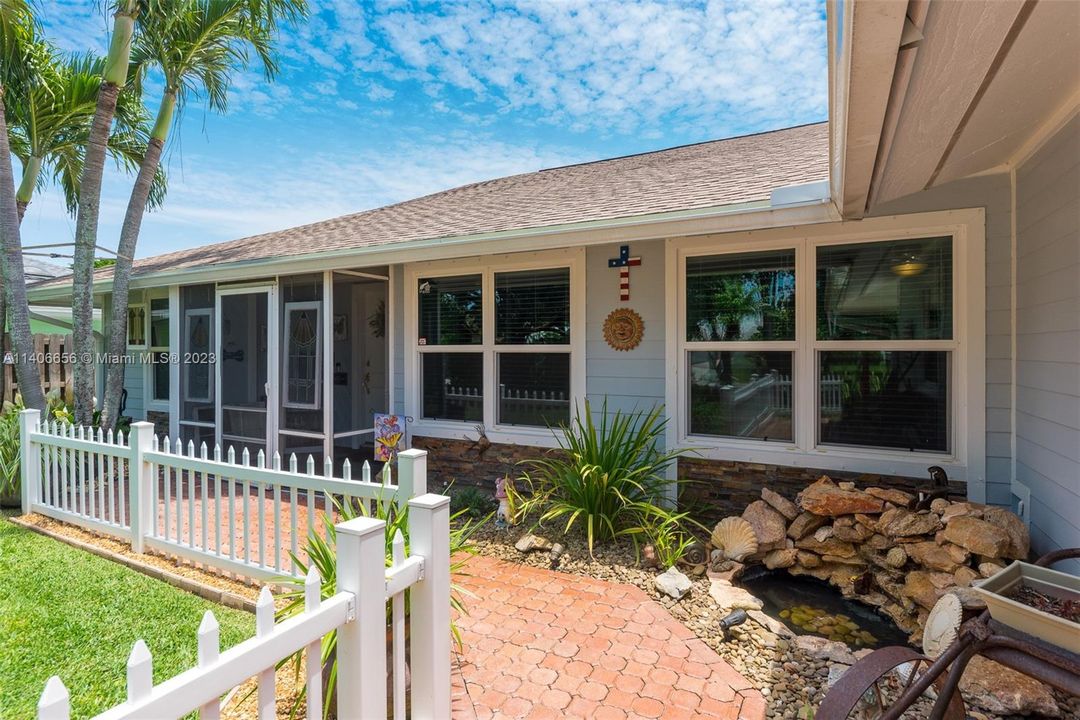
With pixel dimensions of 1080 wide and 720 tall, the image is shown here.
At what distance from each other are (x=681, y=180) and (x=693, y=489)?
3118 mm

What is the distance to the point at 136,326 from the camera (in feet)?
29.1

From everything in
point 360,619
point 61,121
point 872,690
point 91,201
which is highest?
point 61,121

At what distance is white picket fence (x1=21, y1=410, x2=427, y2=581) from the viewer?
3299 millimetres

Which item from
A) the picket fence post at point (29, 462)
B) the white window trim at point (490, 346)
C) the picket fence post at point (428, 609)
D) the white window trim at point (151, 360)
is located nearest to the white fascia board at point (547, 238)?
the white window trim at point (490, 346)

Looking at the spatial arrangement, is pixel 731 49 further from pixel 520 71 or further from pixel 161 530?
pixel 161 530

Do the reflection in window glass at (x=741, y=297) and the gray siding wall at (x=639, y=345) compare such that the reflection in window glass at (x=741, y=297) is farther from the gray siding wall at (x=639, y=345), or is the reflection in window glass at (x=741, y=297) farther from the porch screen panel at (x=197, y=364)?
the porch screen panel at (x=197, y=364)

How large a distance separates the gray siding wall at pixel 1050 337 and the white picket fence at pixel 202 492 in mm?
3454

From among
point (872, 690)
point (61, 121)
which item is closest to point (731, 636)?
point (872, 690)

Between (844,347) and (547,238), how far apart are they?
2651mm

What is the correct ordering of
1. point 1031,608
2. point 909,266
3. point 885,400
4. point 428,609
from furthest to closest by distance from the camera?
point 885,400 → point 909,266 → point 428,609 → point 1031,608

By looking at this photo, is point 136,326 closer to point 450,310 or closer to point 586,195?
point 450,310

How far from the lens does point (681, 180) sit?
5.66 meters

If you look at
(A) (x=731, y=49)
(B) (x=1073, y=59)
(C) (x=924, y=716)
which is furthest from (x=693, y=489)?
(A) (x=731, y=49)

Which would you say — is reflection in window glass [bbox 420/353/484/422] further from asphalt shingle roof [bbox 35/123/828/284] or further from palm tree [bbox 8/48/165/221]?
palm tree [bbox 8/48/165/221]
